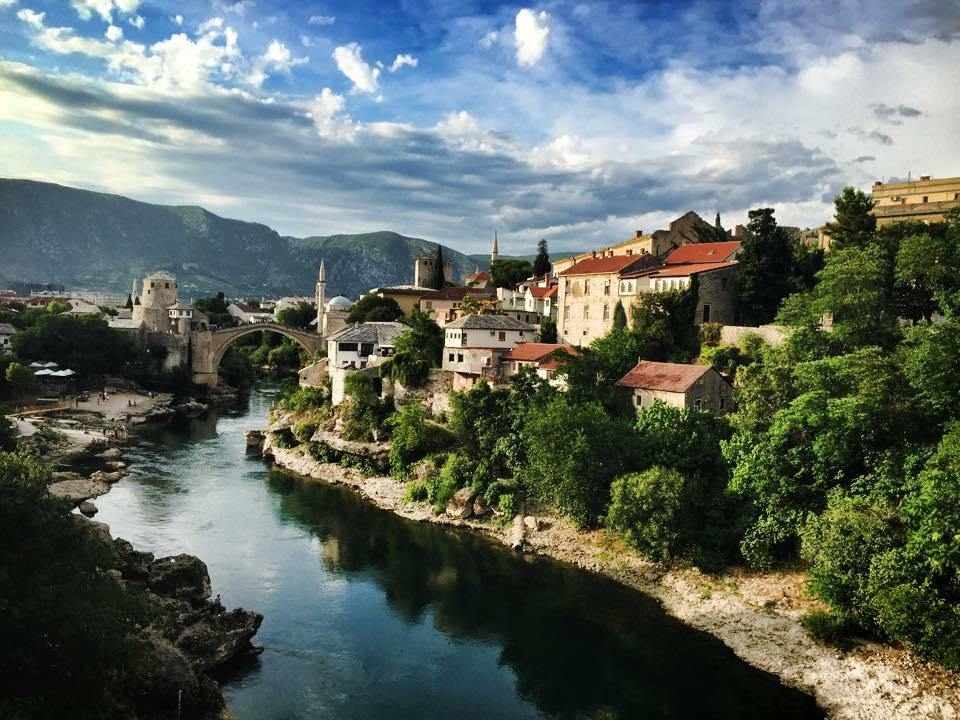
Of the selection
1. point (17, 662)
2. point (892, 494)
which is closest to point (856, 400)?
point (892, 494)

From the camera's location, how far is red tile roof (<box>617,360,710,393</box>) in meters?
30.4

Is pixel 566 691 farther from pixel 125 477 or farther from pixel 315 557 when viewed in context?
pixel 125 477

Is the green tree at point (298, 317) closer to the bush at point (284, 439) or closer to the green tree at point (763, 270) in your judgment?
the bush at point (284, 439)

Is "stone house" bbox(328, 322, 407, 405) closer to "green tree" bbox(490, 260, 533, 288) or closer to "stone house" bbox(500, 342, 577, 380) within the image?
"stone house" bbox(500, 342, 577, 380)

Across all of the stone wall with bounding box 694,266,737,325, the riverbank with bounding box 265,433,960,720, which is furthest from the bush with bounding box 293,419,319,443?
the stone wall with bounding box 694,266,737,325

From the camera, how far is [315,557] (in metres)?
28.7

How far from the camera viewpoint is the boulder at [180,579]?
74.1 feet

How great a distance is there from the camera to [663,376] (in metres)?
32.0

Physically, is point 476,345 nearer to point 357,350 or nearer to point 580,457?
point 357,350

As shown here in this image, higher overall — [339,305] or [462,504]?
[339,305]

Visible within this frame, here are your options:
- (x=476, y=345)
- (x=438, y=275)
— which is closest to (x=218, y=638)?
(x=476, y=345)

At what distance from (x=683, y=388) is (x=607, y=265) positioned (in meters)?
13.6

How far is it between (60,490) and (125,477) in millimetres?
4438

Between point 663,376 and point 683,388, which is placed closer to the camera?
point 683,388
